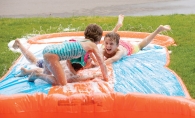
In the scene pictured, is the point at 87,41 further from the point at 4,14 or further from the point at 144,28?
the point at 4,14

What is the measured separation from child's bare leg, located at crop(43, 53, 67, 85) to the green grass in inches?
45.6

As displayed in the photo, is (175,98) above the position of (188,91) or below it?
above

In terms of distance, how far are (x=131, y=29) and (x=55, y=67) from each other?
380cm

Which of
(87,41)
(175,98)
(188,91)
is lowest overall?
(188,91)

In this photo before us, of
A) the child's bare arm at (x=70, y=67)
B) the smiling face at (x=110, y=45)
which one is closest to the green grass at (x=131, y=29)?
the smiling face at (x=110, y=45)

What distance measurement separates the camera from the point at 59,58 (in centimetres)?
425

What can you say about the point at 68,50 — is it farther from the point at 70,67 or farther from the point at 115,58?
the point at 115,58

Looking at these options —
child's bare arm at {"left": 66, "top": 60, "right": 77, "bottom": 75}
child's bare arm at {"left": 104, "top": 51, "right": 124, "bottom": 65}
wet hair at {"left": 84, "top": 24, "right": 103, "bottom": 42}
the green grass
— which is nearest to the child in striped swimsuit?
wet hair at {"left": 84, "top": 24, "right": 103, "bottom": 42}

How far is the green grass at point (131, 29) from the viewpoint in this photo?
18.1ft

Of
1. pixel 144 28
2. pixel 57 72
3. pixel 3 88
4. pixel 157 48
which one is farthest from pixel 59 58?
pixel 144 28

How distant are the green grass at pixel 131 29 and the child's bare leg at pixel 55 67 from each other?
3.80ft

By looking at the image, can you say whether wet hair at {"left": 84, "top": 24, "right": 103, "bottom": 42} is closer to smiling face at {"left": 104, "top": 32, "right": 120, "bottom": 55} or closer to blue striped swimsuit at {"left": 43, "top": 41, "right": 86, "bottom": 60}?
blue striped swimsuit at {"left": 43, "top": 41, "right": 86, "bottom": 60}

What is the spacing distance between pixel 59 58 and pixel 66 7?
7.60 metres

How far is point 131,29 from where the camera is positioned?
7781mm
